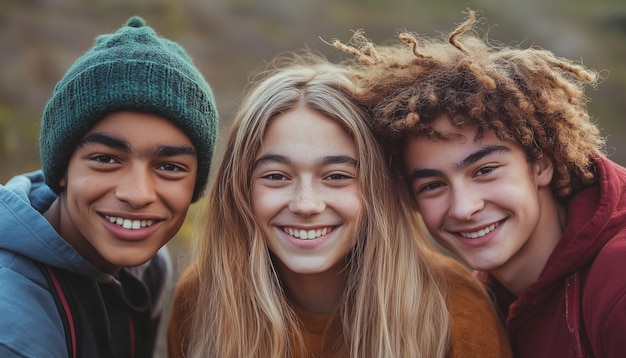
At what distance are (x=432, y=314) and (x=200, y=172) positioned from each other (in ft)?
3.90

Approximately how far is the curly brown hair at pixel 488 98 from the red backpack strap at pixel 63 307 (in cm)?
143

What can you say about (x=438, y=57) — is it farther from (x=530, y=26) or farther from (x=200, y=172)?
(x=530, y=26)

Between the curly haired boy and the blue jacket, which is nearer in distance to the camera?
the blue jacket

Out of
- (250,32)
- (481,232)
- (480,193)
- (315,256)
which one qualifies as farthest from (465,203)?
(250,32)

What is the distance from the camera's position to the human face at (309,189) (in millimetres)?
2654

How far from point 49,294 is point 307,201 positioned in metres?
1.05

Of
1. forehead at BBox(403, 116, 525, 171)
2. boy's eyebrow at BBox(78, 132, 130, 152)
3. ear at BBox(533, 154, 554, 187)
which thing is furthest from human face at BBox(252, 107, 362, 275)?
ear at BBox(533, 154, 554, 187)

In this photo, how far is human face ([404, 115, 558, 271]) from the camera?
2553 millimetres

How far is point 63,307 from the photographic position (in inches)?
96.7

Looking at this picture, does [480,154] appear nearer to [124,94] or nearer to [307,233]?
[307,233]

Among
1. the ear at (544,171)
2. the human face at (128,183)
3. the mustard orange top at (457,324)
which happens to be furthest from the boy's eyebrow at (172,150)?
the ear at (544,171)

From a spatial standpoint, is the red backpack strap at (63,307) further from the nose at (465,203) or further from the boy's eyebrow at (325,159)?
the nose at (465,203)

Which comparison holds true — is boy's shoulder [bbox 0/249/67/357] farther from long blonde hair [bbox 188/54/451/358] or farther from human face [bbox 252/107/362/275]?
human face [bbox 252/107/362/275]

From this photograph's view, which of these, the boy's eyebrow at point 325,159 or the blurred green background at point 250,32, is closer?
the boy's eyebrow at point 325,159
